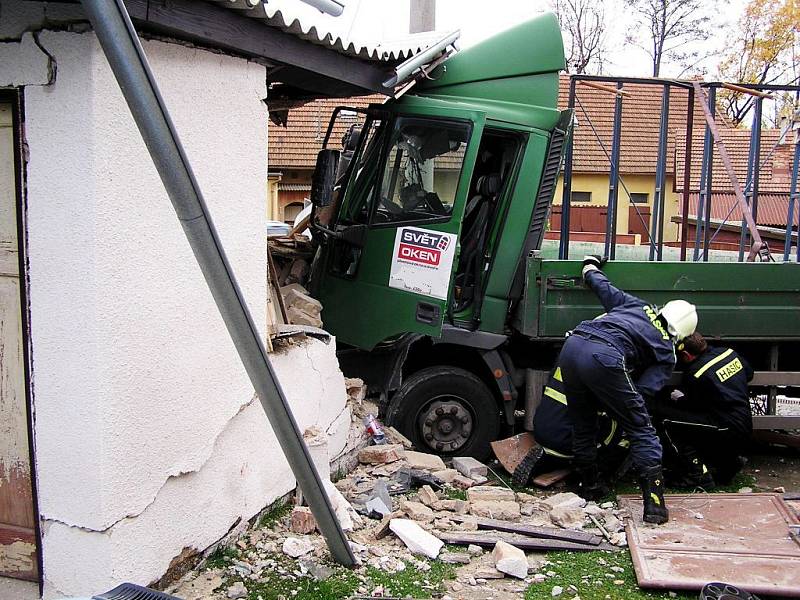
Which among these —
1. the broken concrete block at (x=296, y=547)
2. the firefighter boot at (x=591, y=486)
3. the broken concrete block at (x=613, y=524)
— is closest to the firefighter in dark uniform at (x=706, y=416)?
the firefighter boot at (x=591, y=486)

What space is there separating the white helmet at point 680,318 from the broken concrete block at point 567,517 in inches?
56.7

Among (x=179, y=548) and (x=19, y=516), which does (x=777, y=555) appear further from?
(x=19, y=516)

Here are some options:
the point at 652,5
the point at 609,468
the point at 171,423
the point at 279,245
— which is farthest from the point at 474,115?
the point at 652,5

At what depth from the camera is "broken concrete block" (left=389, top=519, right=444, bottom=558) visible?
440cm

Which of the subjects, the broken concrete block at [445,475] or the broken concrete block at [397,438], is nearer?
the broken concrete block at [445,475]

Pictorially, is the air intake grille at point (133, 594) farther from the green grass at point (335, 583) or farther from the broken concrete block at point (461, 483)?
the broken concrete block at point (461, 483)

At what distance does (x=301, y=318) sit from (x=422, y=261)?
941 millimetres

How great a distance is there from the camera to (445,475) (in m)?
5.66

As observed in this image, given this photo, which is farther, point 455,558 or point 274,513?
point 274,513

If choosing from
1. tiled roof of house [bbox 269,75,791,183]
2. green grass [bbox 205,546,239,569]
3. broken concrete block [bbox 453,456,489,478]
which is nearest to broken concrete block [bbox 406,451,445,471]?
broken concrete block [bbox 453,456,489,478]

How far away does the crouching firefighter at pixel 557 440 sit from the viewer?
224 inches

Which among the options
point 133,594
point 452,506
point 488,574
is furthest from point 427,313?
point 133,594

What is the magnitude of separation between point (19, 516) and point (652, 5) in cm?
3067

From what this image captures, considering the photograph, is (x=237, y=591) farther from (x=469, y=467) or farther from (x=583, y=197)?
(x=583, y=197)
